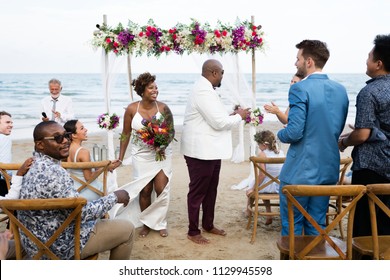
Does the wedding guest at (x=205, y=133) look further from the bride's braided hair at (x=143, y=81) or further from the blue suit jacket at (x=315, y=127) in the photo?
the blue suit jacket at (x=315, y=127)

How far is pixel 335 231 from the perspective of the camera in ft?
19.1

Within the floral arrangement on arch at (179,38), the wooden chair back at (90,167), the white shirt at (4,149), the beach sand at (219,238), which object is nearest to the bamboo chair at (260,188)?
the beach sand at (219,238)

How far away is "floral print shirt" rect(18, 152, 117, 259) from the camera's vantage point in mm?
3109

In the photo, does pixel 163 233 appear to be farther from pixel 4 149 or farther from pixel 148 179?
pixel 4 149

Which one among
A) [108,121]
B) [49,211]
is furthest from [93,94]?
[49,211]

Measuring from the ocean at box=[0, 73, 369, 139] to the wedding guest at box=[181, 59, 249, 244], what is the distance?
35.8 feet

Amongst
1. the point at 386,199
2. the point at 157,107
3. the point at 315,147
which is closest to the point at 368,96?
the point at 315,147

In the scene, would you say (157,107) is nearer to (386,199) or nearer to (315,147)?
(315,147)

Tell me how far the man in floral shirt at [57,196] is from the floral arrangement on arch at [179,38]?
4270 mm

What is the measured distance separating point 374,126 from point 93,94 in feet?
98.0

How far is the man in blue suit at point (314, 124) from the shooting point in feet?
12.0

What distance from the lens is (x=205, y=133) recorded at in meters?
5.17
